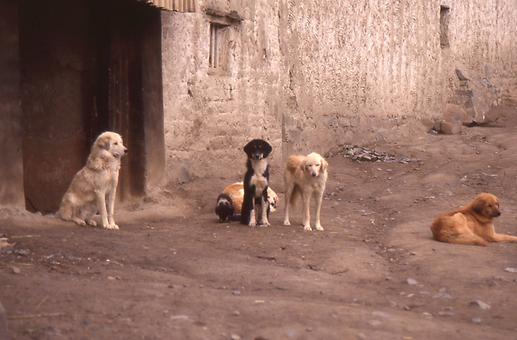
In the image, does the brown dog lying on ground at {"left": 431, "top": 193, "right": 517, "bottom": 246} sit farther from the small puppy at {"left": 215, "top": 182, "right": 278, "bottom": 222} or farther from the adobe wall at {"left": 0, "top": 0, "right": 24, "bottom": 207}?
the adobe wall at {"left": 0, "top": 0, "right": 24, "bottom": 207}

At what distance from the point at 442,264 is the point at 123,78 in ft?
14.4

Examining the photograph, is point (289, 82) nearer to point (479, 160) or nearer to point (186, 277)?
point (479, 160)

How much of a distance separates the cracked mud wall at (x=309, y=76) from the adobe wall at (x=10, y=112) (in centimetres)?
220

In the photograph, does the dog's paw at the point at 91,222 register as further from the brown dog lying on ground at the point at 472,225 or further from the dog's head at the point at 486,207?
the dog's head at the point at 486,207

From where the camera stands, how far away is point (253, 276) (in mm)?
6602

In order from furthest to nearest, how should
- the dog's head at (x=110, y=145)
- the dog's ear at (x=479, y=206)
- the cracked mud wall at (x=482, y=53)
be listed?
the cracked mud wall at (x=482, y=53) < the dog's head at (x=110, y=145) < the dog's ear at (x=479, y=206)

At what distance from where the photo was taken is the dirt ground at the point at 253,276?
498 centimetres

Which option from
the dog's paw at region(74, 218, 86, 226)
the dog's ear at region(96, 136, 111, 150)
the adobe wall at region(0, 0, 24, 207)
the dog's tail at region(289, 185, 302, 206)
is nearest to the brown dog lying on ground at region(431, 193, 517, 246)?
the dog's tail at region(289, 185, 302, 206)

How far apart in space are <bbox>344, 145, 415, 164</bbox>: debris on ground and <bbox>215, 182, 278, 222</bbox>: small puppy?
415 centimetres

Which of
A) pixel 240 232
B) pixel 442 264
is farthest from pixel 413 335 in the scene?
pixel 240 232

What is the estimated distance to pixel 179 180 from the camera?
10797 millimetres

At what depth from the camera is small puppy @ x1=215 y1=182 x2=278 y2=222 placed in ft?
31.3

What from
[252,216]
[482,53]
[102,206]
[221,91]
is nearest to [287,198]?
[252,216]

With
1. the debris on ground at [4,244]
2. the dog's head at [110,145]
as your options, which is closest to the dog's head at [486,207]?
the dog's head at [110,145]
